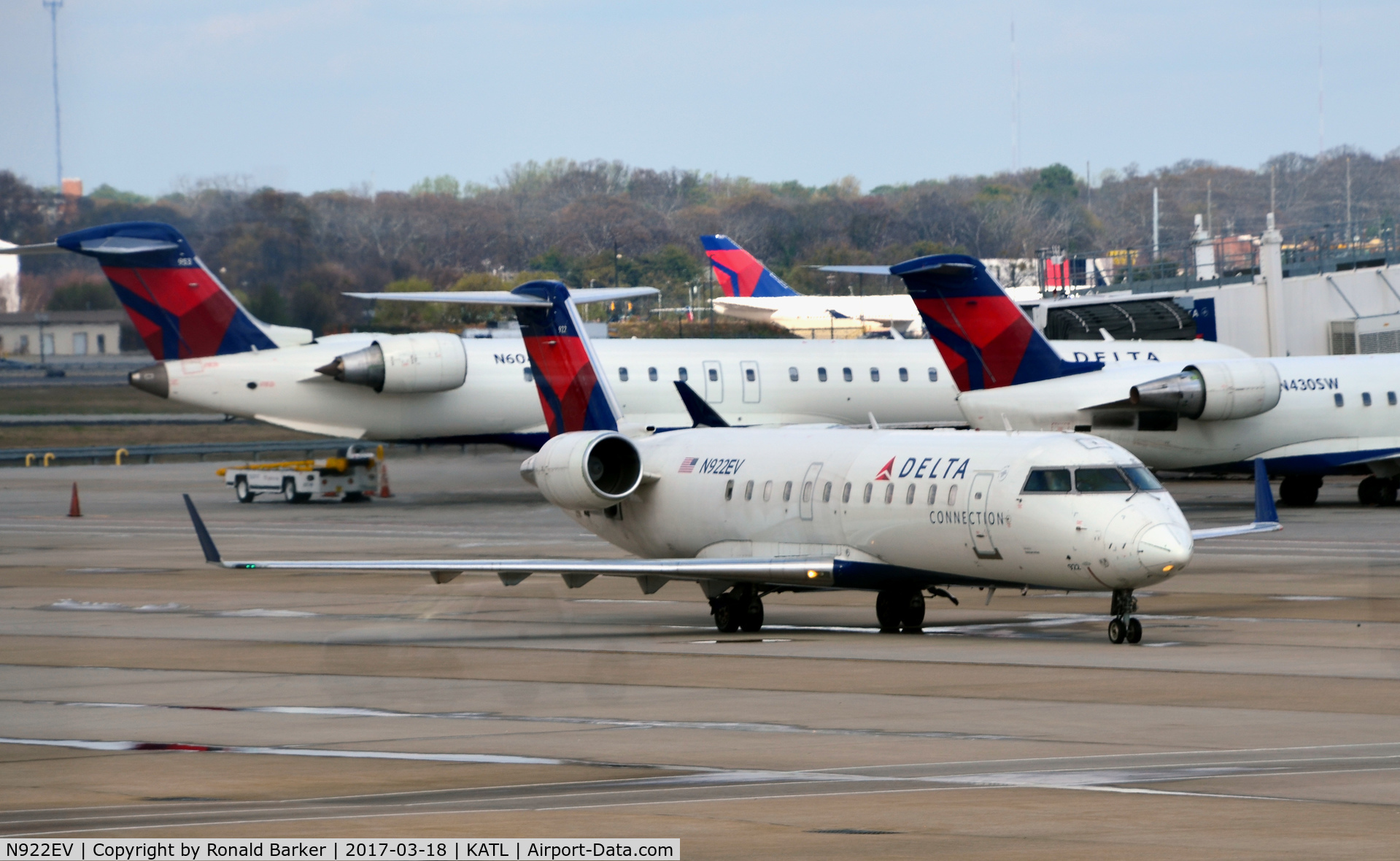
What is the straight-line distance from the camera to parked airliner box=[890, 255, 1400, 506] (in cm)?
3922

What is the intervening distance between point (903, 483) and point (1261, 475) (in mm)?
5956

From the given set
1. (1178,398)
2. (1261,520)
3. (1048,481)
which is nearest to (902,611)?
(1048,481)

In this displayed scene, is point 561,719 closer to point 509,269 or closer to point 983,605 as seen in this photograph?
point 983,605

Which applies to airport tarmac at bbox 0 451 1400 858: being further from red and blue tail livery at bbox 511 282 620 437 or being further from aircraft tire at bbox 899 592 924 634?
red and blue tail livery at bbox 511 282 620 437

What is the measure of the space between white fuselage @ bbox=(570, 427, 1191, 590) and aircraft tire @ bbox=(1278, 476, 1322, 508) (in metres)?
22.7

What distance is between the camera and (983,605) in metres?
27.9

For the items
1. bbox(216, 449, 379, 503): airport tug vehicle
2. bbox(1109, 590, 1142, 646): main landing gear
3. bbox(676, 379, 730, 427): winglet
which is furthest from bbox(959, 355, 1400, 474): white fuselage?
bbox(216, 449, 379, 503): airport tug vehicle

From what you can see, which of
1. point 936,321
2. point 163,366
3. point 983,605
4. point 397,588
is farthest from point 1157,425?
point 163,366

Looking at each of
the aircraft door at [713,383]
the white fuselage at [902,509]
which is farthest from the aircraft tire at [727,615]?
the aircraft door at [713,383]

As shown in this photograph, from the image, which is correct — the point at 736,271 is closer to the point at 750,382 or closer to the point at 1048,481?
the point at 750,382

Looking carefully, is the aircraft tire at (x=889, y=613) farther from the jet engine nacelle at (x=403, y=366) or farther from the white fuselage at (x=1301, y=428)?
the jet engine nacelle at (x=403, y=366)

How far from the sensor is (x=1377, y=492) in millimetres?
44500

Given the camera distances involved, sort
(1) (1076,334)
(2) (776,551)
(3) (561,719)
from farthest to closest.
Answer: (1) (1076,334) < (2) (776,551) < (3) (561,719)

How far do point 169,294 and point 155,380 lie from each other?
2435 millimetres
